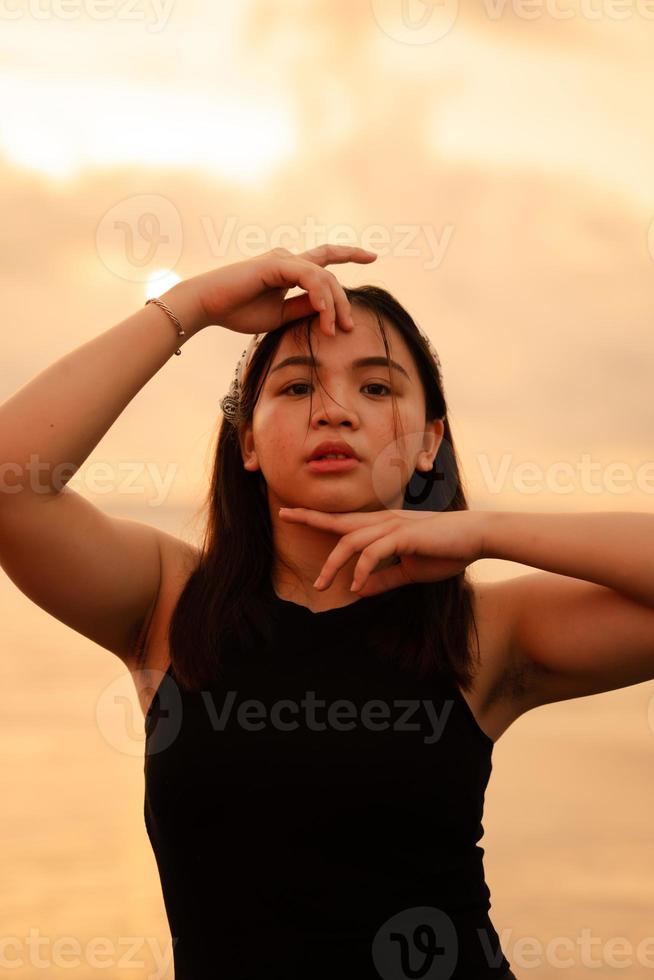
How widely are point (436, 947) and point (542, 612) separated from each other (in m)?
0.85

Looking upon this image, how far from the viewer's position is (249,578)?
3.09 metres

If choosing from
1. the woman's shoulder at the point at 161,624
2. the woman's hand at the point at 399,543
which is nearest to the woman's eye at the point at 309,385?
the woman's hand at the point at 399,543

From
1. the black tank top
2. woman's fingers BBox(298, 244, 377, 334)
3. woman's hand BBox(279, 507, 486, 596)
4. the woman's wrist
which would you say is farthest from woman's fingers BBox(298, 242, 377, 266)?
the black tank top

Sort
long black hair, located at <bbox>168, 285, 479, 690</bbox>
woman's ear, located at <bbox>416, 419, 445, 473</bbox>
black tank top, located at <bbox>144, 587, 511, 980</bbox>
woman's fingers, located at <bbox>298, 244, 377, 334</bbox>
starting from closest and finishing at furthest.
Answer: black tank top, located at <bbox>144, 587, 511, 980</bbox>, long black hair, located at <bbox>168, 285, 479, 690</bbox>, woman's fingers, located at <bbox>298, 244, 377, 334</bbox>, woman's ear, located at <bbox>416, 419, 445, 473</bbox>

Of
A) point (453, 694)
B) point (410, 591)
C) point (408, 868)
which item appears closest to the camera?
point (408, 868)

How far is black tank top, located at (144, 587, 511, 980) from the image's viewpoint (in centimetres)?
260

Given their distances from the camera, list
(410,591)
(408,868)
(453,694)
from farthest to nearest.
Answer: (410,591), (453,694), (408,868)

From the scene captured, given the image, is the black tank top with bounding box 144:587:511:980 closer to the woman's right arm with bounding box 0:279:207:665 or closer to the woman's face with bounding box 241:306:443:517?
the woman's right arm with bounding box 0:279:207:665

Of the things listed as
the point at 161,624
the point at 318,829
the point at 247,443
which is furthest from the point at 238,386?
the point at 318,829

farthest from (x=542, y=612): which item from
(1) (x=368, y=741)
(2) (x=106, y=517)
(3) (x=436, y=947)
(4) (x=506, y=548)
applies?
(2) (x=106, y=517)

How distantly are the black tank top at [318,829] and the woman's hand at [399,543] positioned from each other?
0.91 ft

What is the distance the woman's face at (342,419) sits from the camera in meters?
2.93

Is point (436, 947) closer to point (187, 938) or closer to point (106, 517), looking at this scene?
point (187, 938)

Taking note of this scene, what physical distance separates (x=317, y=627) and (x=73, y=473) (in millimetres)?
716
